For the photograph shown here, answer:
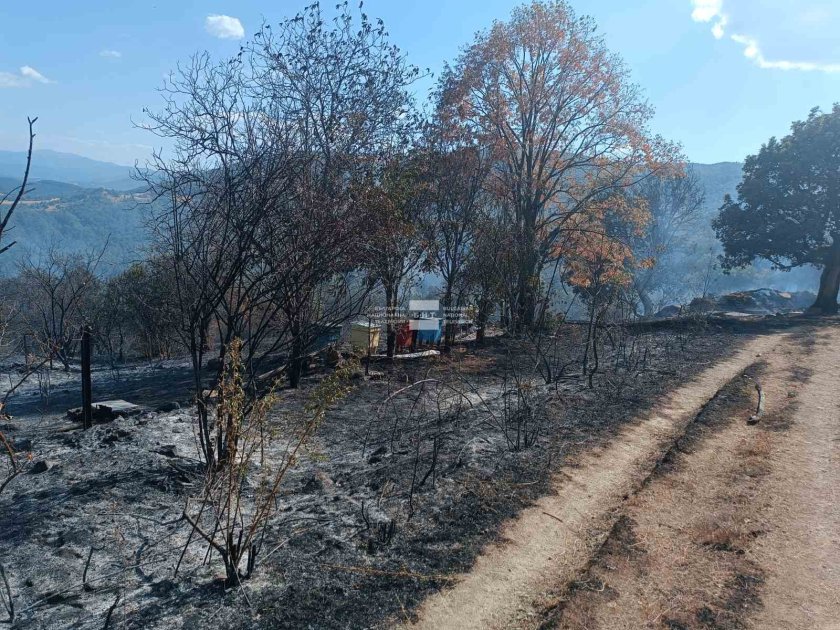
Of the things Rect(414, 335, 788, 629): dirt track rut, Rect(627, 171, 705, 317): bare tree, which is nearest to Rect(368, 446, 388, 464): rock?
Rect(414, 335, 788, 629): dirt track rut

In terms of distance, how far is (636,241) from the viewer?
35188mm

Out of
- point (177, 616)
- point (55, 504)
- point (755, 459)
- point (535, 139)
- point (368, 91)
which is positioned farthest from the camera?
point (535, 139)

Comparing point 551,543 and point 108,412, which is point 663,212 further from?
point 551,543

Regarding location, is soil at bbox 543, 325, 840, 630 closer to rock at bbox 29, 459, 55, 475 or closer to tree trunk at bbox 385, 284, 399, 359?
rock at bbox 29, 459, 55, 475

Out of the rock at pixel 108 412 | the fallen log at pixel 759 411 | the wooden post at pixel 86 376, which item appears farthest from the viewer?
the rock at pixel 108 412

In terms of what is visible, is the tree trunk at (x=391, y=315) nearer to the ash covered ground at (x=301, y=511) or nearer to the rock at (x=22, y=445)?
the ash covered ground at (x=301, y=511)

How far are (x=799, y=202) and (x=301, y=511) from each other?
68.4 feet

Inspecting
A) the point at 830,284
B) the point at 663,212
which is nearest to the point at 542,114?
the point at 830,284

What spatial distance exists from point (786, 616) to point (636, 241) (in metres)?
34.4

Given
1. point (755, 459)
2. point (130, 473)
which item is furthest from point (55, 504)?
point (755, 459)

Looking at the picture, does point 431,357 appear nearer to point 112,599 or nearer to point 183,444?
point 183,444

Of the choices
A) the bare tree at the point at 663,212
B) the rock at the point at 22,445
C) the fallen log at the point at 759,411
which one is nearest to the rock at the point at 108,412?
the rock at the point at 22,445

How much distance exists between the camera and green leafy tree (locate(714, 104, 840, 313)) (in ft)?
62.3

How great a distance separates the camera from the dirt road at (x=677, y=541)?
3.28m
